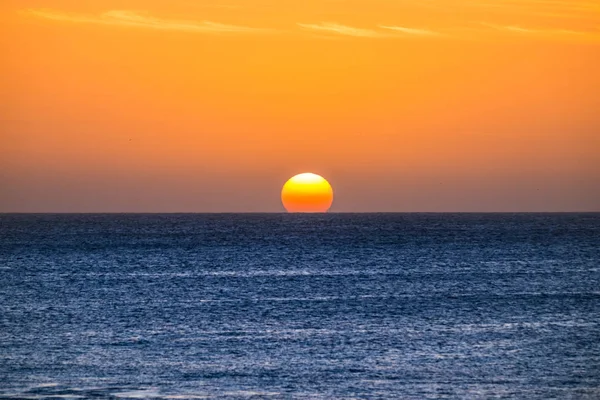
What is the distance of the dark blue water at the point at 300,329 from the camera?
2745cm

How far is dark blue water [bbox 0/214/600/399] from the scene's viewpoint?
1081 inches

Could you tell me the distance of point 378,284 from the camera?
59250mm

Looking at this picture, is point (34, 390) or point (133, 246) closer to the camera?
point (34, 390)

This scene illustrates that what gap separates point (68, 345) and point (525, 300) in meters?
23.9

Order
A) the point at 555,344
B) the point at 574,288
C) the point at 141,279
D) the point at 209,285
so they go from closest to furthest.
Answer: the point at 555,344 < the point at 574,288 < the point at 209,285 < the point at 141,279

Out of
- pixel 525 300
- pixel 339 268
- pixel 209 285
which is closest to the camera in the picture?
pixel 525 300

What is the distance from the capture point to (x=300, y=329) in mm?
38219

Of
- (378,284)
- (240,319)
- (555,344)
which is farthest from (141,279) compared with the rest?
(555,344)

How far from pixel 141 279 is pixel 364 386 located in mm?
37859

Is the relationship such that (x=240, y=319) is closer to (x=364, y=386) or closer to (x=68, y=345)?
(x=68, y=345)

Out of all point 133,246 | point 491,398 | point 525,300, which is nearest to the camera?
point 491,398

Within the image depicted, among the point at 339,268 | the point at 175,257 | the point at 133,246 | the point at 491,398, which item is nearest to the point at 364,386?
the point at 491,398

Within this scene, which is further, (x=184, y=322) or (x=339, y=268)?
(x=339, y=268)

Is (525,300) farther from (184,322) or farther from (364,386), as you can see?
(364,386)
